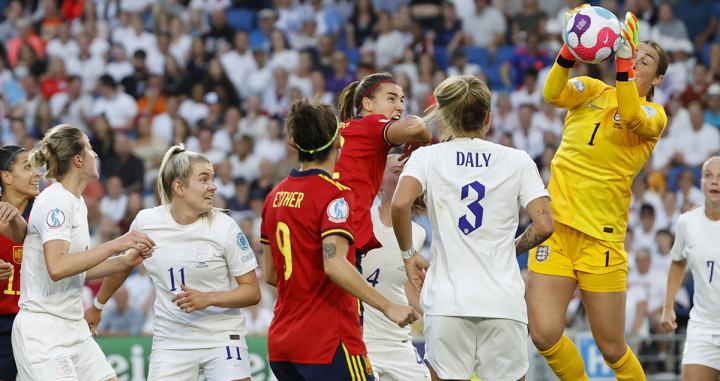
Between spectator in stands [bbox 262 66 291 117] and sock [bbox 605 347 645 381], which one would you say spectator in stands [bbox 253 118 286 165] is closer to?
spectator in stands [bbox 262 66 291 117]

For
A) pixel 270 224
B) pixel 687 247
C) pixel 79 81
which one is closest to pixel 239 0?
pixel 79 81

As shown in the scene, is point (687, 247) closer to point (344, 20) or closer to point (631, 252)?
point (631, 252)

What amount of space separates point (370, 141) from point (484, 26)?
10842mm

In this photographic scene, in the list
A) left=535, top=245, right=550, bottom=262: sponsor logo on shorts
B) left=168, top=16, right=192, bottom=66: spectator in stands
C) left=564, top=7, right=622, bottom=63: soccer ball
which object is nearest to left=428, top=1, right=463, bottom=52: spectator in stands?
left=168, top=16, right=192, bottom=66: spectator in stands

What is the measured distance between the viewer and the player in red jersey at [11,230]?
6.54m

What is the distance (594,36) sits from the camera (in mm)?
6391

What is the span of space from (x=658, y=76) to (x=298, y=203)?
3.19m

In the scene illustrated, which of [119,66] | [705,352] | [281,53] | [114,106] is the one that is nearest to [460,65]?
[281,53]

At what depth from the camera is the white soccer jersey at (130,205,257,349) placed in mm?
6602

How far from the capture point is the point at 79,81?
17.2 meters

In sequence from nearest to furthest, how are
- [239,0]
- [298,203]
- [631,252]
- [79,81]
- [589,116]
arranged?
[298,203], [589,116], [631,252], [79,81], [239,0]

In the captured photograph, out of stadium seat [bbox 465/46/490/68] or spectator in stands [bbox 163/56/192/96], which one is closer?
stadium seat [bbox 465/46/490/68]

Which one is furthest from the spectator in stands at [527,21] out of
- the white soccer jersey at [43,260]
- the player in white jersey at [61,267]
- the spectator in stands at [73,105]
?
the white soccer jersey at [43,260]

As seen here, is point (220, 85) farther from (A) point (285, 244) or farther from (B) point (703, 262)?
(A) point (285, 244)
